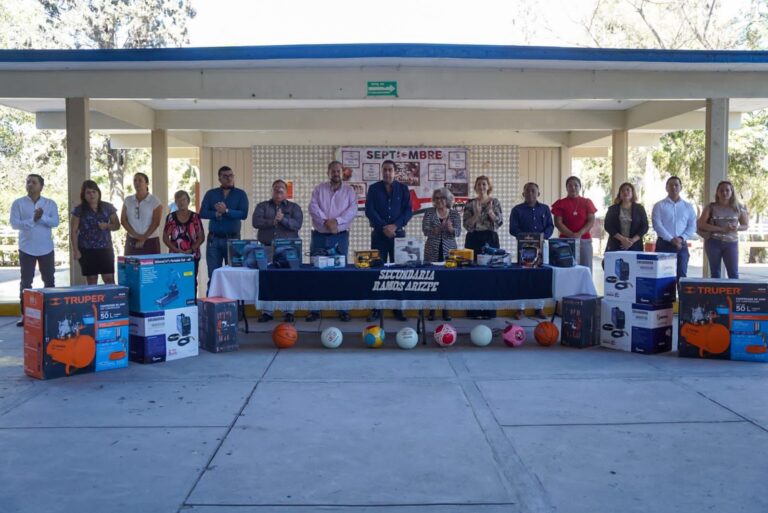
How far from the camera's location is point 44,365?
219 inches

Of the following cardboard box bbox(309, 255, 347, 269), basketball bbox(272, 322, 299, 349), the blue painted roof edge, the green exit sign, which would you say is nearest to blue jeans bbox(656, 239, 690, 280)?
the blue painted roof edge

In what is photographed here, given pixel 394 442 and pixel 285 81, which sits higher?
pixel 285 81

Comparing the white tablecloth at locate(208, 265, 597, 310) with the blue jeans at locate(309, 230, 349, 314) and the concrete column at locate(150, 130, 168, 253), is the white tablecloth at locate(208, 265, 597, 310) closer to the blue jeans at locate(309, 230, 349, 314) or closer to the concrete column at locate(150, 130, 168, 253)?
the blue jeans at locate(309, 230, 349, 314)

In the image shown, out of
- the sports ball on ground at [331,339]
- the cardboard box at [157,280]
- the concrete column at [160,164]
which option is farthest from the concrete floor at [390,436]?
the concrete column at [160,164]

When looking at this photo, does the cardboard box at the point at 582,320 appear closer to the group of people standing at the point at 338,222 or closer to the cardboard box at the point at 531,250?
the cardboard box at the point at 531,250

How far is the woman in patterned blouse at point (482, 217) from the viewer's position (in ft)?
26.1

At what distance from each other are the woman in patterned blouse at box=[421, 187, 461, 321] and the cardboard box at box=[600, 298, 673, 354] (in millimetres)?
1756

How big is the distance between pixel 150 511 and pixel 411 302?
397cm

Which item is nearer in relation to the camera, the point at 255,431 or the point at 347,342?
the point at 255,431

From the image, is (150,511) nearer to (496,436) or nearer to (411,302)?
(496,436)

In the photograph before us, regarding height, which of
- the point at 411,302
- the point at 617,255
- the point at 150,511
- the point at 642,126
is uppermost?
the point at 642,126

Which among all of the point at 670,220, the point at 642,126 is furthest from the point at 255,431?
the point at 642,126

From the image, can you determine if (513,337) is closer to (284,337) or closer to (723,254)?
(284,337)

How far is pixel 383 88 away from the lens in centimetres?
830
